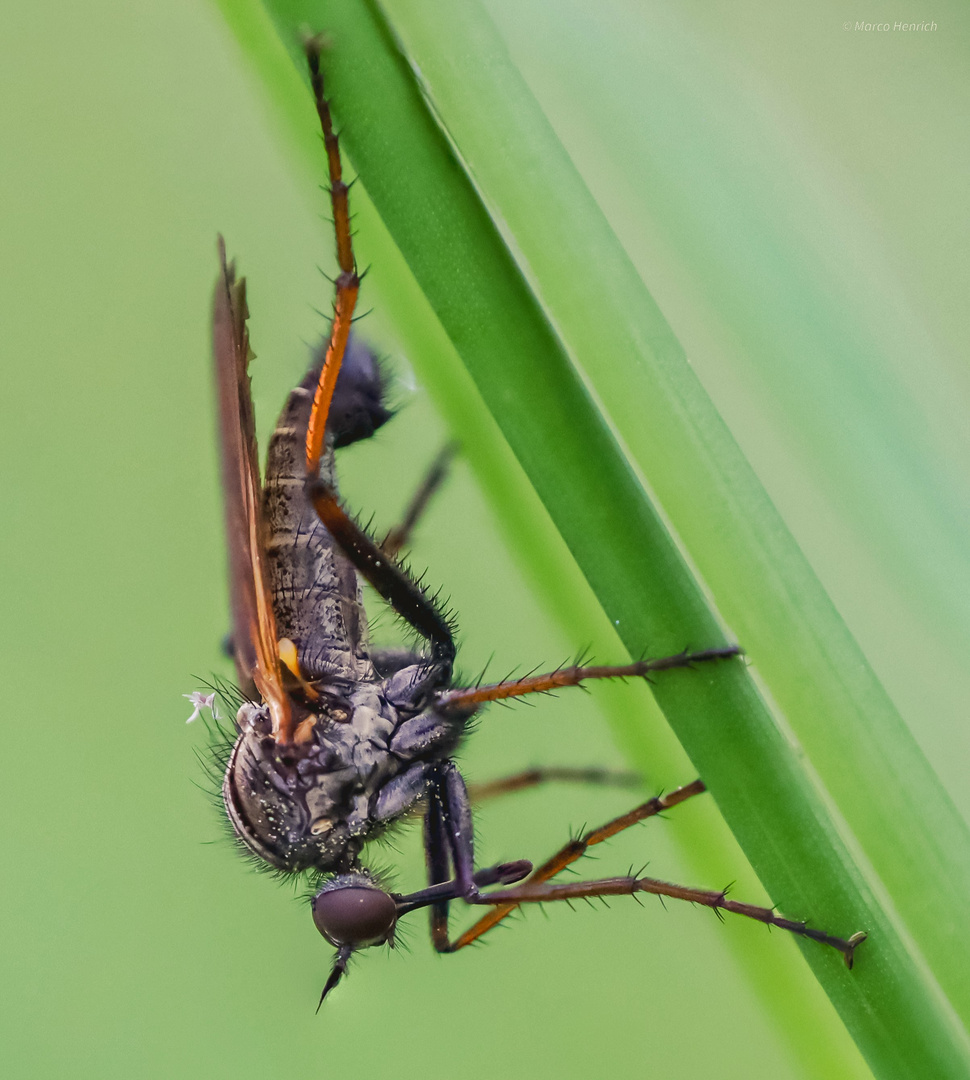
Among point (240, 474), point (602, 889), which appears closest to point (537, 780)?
point (602, 889)

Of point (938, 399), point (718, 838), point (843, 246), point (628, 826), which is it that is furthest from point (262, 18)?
point (628, 826)

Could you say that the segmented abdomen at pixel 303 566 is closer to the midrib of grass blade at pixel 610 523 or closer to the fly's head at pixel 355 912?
the fly's head at pixel 355 912

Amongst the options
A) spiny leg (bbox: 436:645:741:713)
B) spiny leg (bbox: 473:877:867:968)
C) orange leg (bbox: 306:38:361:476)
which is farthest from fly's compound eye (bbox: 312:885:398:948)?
orange leg (bbox: 306:38:361:476)

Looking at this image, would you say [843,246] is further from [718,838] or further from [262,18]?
[718,838]

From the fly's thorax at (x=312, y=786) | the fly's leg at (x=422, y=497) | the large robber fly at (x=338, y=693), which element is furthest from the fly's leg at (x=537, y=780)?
the fly's leg at (x=422, y=497)

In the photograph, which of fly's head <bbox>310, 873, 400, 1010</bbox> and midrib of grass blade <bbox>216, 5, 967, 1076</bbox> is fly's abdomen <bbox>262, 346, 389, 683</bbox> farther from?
midrib of grass blade <bbox>216, 5, 967, 1076</bbox>

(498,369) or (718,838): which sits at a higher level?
(498,369)
